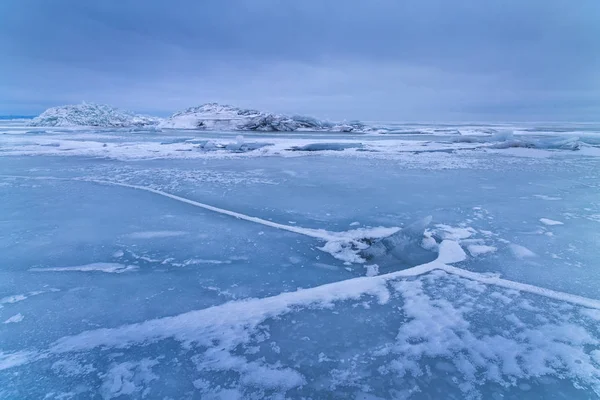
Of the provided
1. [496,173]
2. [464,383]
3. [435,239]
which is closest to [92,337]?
[464,383]

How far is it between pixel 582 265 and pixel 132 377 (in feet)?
11.3

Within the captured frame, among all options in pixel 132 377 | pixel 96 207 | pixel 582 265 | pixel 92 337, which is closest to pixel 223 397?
pixel 132 377

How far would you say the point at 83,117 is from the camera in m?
41.8

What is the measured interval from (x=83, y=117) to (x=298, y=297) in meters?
48.0

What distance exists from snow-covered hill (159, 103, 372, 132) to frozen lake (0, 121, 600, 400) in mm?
28057

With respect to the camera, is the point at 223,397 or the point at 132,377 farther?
the point at 132,377

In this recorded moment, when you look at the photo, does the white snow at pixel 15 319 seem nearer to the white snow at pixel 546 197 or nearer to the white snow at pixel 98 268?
the white snow at pixel 98 268

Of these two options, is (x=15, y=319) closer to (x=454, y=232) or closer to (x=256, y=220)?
(x=256, y=220)

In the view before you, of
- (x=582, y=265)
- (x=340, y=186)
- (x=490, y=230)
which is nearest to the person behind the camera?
(x=582, y=265)

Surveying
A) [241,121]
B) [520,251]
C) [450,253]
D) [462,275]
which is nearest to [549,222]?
[520,251]

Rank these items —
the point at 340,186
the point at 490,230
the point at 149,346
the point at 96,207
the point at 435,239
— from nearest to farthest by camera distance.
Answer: the point at 149,346 → the point at 435,239 → the point at 490,230 → the point at 96,207 → the point at 340,186

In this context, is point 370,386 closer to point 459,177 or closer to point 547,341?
point 547,341

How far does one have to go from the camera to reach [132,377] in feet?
5.67

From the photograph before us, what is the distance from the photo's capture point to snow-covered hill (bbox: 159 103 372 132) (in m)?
32.8
